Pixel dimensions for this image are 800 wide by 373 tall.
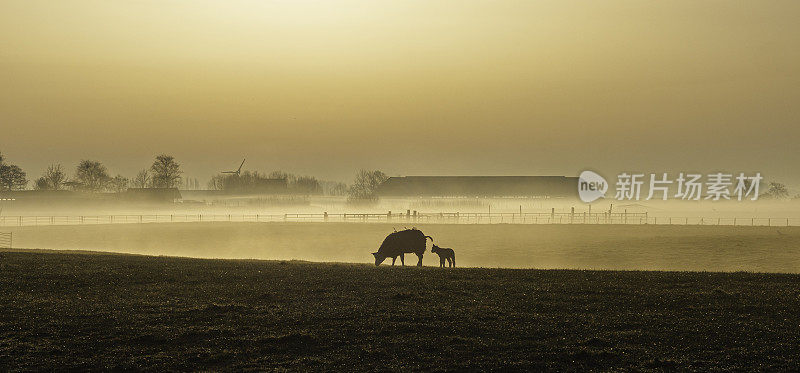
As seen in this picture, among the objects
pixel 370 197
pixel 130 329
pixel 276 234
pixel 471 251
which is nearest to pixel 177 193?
pixel 370 197

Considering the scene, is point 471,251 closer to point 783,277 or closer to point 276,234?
point 276,234

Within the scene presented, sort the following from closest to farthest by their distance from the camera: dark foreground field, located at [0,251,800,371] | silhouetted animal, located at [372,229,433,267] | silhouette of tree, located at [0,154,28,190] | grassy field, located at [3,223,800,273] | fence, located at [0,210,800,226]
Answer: dark foreground field, located at [0,251,800,371], silhouetted animal, located at [372,229,433,267], grassy field, located at [3,223,800,273], fence, located at [0,210,800,226], silhouette of tree, located at [0,154,28,190]

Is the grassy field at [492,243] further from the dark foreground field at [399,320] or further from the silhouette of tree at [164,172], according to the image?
the silhouette of tree at [164,172]

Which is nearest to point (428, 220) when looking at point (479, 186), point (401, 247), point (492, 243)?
point (492, 243)

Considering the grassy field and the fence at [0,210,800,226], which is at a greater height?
the fence at [0,210,800,226]

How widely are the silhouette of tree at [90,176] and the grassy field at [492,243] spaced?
61.2m

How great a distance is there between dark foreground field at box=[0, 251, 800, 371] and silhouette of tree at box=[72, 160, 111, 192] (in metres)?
107

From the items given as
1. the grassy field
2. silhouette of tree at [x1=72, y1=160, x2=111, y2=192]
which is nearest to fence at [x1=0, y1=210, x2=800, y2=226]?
the grassy field

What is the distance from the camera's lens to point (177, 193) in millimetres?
112688

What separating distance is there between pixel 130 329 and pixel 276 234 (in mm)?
39799

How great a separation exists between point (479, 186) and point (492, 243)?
79600 millimetres

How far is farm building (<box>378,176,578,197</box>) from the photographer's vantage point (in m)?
120

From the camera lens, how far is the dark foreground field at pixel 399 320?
32.0 feet

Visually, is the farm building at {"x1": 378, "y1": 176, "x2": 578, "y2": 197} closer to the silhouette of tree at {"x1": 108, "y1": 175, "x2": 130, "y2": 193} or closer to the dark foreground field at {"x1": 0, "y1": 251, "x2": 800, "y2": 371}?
the silhouette of tree at {"x1": 108, "y1": 175, "x2": 130, "y2": 193}
